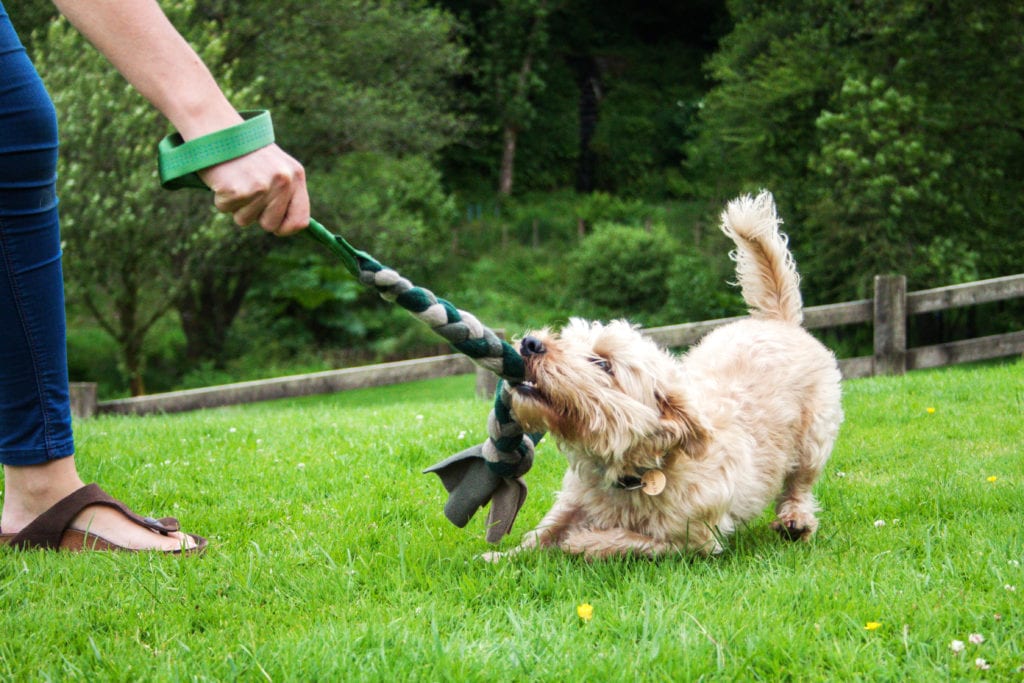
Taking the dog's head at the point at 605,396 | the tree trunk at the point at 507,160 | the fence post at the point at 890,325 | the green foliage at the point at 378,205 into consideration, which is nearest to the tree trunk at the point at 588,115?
the tree trunk at the point at 507,160

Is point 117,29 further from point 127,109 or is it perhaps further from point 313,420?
point 127,109

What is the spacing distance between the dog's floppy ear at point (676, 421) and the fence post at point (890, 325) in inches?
314

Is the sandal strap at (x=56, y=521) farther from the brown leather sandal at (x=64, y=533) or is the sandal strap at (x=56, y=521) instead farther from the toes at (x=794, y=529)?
the toes at (x=794, y=529)

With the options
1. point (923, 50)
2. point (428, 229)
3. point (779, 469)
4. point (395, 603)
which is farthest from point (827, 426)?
point (428, 229)

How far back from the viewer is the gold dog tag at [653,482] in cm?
365

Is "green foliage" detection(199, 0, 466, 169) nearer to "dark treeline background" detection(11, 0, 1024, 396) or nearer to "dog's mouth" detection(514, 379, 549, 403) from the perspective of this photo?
"dark treeline background" detection(11, 0, 1024, 396)

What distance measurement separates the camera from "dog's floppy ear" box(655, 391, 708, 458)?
3.65 meters

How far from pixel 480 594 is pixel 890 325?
29.5ft

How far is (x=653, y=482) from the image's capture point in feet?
12.0

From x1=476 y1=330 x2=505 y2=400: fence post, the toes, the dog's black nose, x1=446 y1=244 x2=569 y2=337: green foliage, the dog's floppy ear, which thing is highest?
the dog's black nose

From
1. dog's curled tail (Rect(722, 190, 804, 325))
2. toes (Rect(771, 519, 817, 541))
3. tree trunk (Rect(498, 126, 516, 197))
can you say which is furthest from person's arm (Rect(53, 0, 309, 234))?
tree trunk (Rect(498, 126, 516, 197))

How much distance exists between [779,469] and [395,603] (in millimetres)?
1945

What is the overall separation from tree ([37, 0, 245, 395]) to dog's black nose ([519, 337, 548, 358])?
12255 millimetres

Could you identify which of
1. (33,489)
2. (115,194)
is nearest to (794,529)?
(33,489)
